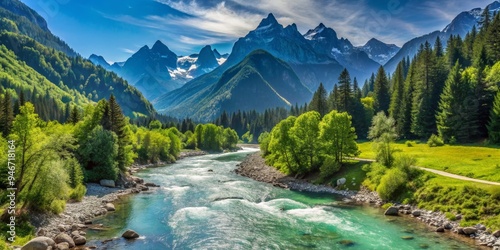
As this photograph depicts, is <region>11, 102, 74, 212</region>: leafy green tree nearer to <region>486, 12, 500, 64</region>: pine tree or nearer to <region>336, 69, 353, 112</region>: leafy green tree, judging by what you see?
<region>336, 69, 353, 112</region>: leafy green tree

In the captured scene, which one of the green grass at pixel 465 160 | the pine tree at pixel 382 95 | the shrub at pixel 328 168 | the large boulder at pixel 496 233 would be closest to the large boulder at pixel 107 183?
the shrub at pixel 328 168

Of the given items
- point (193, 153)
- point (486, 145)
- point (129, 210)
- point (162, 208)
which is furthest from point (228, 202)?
point (193, 153)

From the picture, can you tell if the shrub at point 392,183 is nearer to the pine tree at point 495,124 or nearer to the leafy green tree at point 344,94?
the pine tree at point 495,124

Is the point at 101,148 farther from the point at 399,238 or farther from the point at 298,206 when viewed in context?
the point at 399,238

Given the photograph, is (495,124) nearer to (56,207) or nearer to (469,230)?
(469,230)

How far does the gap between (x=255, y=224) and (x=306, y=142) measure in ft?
120

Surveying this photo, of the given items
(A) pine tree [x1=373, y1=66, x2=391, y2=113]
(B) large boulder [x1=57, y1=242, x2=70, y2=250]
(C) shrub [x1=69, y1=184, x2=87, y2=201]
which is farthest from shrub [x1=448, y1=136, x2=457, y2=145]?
(B) large boulder [x1=57, y1=242, x2=70, y2=250]

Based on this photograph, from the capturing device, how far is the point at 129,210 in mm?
50656

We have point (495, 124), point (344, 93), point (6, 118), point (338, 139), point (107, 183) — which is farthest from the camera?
point (344, 93)

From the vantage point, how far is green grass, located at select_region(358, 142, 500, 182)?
4950cm

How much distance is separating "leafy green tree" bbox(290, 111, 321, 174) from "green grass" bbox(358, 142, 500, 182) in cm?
1888

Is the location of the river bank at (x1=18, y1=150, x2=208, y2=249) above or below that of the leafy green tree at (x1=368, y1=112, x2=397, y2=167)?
below

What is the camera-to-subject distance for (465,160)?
57938 millimetres

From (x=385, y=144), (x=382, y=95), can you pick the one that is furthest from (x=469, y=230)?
(x=382, y=95)
